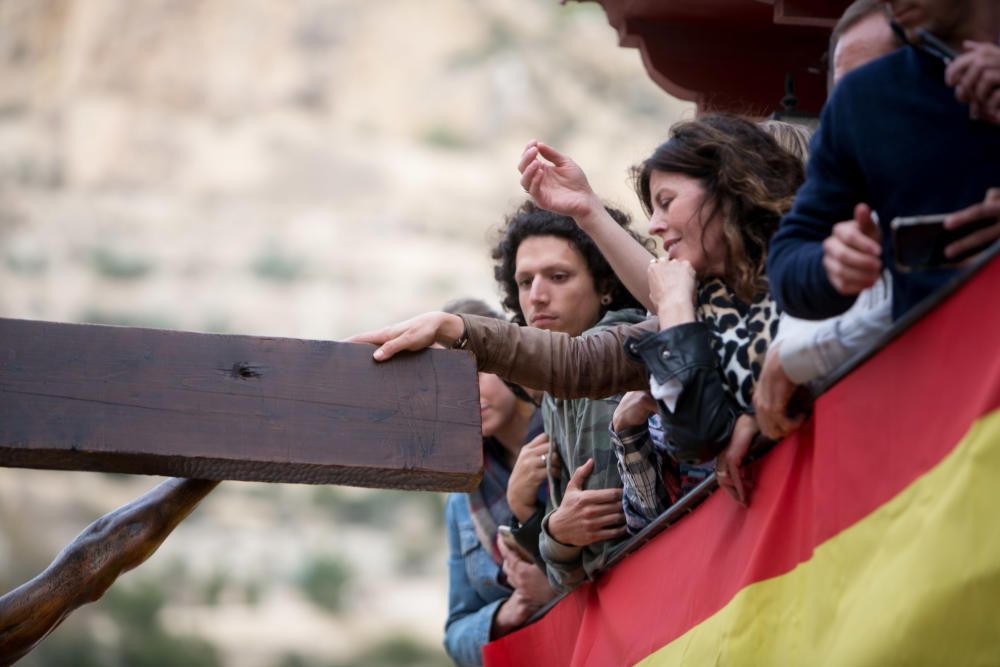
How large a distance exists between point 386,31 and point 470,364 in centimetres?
2739

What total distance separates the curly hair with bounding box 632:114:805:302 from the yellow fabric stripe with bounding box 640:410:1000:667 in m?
0.62

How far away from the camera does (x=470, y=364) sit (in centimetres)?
280

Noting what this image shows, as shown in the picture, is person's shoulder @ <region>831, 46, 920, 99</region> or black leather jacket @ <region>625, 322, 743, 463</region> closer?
person's shoulder @ <region>831, 46, 920, 99</region>

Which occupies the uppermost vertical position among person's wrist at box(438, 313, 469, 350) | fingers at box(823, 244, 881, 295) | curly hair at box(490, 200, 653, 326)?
curly hair at box(490, 200, 653, 326)

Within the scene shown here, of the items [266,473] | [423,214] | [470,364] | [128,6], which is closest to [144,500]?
[266,473]

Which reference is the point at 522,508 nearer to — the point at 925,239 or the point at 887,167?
the point at 887,167

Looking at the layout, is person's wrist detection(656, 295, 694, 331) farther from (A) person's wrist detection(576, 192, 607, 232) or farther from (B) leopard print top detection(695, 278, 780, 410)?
(A) person's wrist detection(576, 192, 607, 232)

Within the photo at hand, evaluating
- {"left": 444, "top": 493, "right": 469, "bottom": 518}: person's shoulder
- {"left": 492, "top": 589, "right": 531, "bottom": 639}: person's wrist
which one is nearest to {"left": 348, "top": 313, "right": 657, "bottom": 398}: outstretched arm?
{"left": 492, "top": 589, "right": 531, "bottom": 639}: person's wrist

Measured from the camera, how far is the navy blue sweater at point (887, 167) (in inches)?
75.4

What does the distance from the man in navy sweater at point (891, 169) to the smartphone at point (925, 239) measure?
18 millimetres

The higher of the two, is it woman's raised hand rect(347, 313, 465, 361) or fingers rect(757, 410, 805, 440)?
woman's raised hand rect(347, 313, 465, 361)

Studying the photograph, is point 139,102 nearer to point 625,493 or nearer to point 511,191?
point 511,191

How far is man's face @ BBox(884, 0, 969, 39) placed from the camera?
199cm

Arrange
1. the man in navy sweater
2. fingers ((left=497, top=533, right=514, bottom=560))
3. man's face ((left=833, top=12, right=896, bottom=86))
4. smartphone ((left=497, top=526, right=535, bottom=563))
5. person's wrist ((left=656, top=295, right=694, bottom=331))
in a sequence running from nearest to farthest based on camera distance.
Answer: the man in navy sweater → man's face ((left=833, top=12, right=896, bottom=86)) → person's wrist ((left=656, top=295, right=694, bottom=331)) → smartphone ((left=497, top=526, right=535, bottom=563)) → fingers ((left=497, top=533, right=514, bottom=560))
